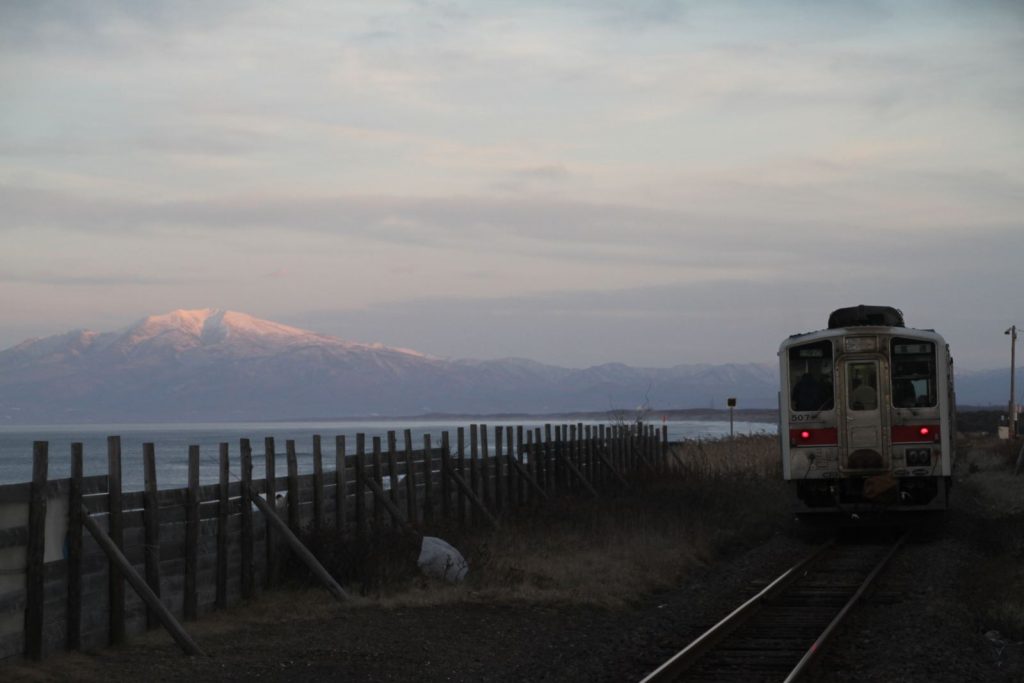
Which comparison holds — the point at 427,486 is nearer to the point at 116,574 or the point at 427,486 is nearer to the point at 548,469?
the point at 548,469

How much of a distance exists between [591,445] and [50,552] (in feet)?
68.3

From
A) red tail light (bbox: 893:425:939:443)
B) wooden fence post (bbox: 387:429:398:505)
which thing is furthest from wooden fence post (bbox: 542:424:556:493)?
wooden fence post (bbox: 387:429:398:505)

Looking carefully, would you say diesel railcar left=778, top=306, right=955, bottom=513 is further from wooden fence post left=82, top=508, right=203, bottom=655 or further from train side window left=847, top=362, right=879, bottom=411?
wooden fence post left=82, top=508, right=203, bottom=655

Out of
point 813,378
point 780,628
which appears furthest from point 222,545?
point 813,378

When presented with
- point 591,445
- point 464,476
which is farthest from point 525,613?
point 591,445

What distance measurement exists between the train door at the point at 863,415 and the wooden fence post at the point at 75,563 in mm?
13164

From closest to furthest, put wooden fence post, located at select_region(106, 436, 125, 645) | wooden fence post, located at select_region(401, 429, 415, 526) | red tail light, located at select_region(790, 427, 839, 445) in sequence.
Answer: wooden fence post, located at select_region(106, 436, 125, 645), wooden fence post, located at select_region(401, 429, 415, 526), red tail light, located at select_region(790, 427, 839, 445)

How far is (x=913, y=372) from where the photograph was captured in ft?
70.4

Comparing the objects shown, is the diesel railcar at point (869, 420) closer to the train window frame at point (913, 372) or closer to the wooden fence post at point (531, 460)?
the train window frame at point (913, 372)

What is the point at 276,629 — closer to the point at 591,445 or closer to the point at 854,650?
the point at 854,650

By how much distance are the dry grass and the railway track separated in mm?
1660

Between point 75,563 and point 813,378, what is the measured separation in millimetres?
13358

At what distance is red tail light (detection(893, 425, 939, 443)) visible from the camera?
69.7 ft

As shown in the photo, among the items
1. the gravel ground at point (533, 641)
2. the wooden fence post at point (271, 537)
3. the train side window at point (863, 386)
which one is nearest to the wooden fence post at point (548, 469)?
the train side window at point (863, 386)
